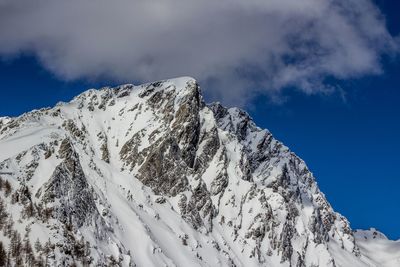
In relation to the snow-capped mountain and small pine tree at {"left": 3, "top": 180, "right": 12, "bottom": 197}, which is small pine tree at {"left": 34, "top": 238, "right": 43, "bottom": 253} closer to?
the snow-capped mountain

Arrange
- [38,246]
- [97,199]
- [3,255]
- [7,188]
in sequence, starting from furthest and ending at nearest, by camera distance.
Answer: [97,199] → [7,188] → [38,246] → [3,255]

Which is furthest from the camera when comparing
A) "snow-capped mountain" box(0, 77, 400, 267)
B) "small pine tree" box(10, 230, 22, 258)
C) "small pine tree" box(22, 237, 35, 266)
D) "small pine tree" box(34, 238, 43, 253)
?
"snow-capped mountain" box(0, 77, 400, 267)

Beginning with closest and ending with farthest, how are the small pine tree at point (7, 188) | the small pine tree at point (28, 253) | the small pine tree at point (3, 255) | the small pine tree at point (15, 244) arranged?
1. the small pine tree at point (3, 255)
2. the small pine tree at point (28, 253)
3. the small pine tree at point (15, 244)
4. the small pine tree at point (7, 188)

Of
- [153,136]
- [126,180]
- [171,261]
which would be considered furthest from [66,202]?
[153,136]

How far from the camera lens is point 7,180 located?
127812 millimetres

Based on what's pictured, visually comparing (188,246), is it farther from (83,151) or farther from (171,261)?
(83,151)

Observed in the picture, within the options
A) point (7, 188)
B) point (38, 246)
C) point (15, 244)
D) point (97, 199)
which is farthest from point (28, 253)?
point (97, 199)

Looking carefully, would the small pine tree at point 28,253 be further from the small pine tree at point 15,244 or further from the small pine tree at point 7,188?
the small pine tree at point 7,188

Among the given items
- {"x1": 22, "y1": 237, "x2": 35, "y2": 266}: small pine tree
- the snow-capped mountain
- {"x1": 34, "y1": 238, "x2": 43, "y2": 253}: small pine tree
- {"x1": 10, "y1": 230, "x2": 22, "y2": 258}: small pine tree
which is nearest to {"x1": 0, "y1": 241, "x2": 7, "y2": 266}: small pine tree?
the snow-capped mountain

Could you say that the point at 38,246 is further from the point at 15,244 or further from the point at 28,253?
the point at 15,244

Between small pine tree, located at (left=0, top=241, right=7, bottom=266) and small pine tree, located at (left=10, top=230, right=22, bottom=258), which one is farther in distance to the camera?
small pine tree, located at (left=10, top=230, right=22, bottom=258)

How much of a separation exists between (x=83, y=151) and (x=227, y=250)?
50150 mm

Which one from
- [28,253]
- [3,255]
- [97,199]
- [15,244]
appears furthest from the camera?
[97,199]

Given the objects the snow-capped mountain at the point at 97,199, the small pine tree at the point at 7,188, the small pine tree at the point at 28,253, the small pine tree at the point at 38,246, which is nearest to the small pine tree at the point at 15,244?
the snow-capped mountain at the point at 97,199
